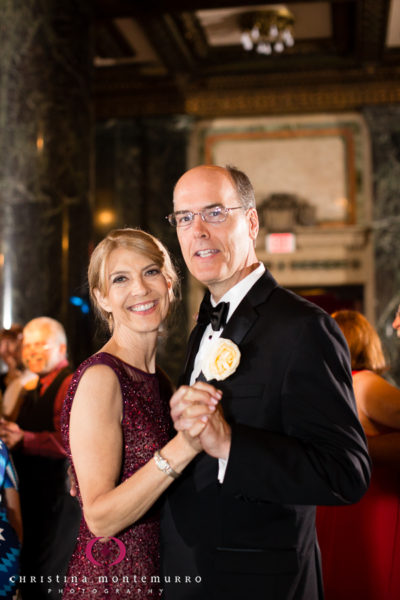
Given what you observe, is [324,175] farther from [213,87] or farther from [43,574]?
[43,574]

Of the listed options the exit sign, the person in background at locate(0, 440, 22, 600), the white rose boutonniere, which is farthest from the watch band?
the exit sign

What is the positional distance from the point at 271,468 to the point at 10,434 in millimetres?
2657

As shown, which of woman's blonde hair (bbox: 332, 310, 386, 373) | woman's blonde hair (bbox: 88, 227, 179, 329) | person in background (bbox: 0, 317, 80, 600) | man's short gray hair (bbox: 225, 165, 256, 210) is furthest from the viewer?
person in background (bbox: 0, 317, 80, 600)

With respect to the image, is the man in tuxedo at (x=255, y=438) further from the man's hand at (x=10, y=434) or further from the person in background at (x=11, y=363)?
the person in background at (x=11, y=363)

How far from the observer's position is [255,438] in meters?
1.73

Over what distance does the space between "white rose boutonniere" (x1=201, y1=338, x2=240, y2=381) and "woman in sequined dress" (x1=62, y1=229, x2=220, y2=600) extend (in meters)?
0.19

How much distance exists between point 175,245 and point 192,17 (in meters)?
3.26

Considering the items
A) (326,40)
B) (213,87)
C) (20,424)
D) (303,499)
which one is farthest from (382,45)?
(303,499)

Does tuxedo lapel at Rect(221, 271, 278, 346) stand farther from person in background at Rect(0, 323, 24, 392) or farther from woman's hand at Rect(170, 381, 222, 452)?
person in background at Rect(0, 323, 24, 392)

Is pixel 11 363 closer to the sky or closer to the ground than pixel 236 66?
closer to the ground

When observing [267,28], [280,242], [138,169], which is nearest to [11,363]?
[280,242]

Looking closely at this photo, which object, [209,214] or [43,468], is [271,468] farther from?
[43,468]

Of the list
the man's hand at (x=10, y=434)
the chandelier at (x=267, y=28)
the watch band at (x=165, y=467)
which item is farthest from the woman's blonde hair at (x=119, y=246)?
the chandelier at (x=267, y=28)

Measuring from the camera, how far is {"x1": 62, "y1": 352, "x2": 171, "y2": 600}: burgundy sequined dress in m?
2.11
